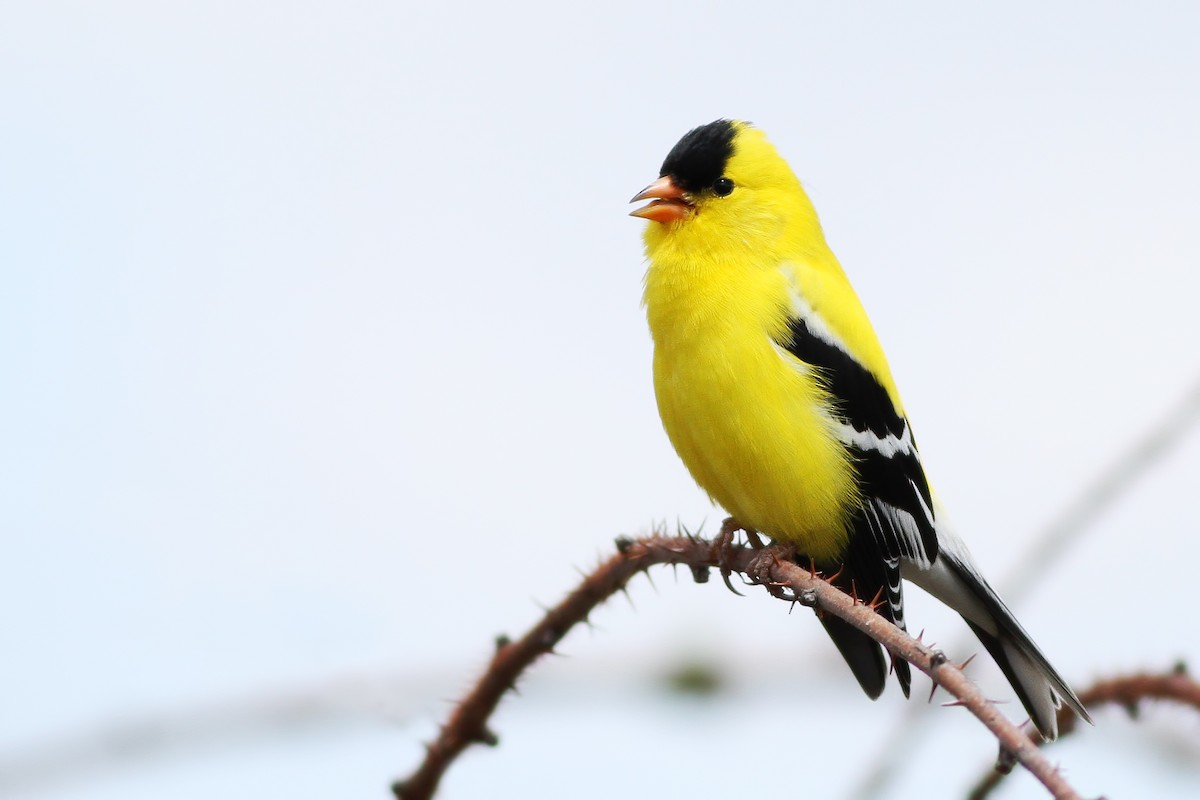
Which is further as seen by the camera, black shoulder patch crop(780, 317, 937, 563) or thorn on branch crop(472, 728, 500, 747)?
black shoulder patch crop(780, 317, 937, 563)

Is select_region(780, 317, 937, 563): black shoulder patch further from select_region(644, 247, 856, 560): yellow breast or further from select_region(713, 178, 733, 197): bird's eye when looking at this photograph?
select_region(713, 178, 733, 197): bird's eye

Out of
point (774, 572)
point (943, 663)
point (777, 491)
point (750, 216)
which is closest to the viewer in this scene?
point (943, 663)

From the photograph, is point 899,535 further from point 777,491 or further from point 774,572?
point 774,572

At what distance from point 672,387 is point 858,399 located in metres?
0.64

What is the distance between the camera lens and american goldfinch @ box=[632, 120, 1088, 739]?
13.0 ft

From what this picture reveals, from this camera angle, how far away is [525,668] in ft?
9.29

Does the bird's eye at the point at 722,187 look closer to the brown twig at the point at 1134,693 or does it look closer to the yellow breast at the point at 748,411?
→ the yellow breast at the point at 748,411

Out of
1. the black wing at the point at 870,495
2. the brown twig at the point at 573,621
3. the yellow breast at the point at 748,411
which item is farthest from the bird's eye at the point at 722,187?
the brown twig at the point at 573,621

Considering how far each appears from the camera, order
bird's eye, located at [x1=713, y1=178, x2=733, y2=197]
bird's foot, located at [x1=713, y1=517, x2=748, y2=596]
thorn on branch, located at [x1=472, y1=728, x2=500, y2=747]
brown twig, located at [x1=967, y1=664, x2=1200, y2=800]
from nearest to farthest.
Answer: brown twig, located at [x1=967, y1=664, x2=1200, y2=800] → thorn on branch, located at [x1=472, y1=728, x2=500, y2=747] → bird's foot, located at [x1=713, y1=517, x2=748, y2=596] → bird's eye, located at [x1=713, y1=178, x2=733, y2=197]

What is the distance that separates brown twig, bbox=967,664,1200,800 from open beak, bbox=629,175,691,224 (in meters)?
2.18

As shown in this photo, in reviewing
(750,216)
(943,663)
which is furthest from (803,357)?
(943,663)

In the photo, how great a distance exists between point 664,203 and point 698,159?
0.21 metres

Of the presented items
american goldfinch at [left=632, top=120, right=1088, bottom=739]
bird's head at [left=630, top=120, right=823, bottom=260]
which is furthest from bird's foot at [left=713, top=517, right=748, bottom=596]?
bird's head at [left=630, top=120, right=823, bottom=260]

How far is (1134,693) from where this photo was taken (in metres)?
2.68
